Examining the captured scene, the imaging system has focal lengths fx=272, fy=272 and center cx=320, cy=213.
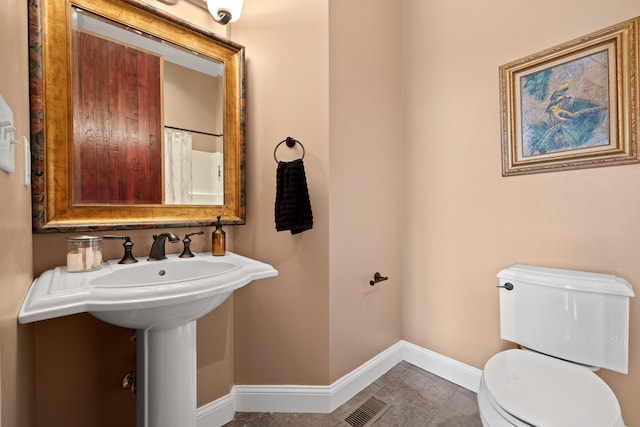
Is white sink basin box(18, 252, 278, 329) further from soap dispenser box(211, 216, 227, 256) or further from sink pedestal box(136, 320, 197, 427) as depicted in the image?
soap dispenser box(211, 216, 227, 256)

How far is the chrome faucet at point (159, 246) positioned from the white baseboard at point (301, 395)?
0.77m

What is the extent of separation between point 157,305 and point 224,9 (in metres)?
1.30

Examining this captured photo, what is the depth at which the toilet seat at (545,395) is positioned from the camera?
0.78 meters

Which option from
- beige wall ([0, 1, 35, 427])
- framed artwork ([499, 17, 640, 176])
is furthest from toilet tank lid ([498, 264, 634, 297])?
beige wall ([0, 1, 35, 427])

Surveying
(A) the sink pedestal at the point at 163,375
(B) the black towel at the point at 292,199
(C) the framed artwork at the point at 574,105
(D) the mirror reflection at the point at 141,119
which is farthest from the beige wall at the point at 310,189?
(C) the framed artwork at the point at 574,105

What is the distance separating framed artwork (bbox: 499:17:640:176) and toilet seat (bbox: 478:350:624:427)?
2.88 feet

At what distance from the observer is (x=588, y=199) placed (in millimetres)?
1214

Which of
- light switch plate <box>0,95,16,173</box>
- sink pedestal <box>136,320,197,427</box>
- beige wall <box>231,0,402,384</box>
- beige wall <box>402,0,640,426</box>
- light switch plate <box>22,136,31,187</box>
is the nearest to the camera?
light switch plate <box>0,95,16,173</box>

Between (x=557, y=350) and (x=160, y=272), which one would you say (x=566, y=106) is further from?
(x=160, y=272)

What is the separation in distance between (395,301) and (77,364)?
1657mm

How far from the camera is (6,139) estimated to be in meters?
0.57

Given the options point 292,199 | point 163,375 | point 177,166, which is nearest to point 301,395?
point 163,375

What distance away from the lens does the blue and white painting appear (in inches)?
46.4

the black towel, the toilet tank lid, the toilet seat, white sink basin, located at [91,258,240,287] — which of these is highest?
the black towel
